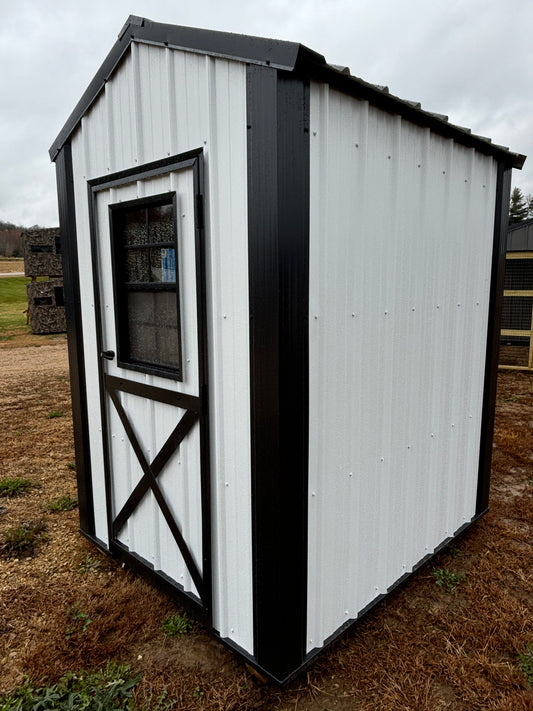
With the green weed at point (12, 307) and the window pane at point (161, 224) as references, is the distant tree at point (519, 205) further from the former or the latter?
the window pane at point (161, 224)

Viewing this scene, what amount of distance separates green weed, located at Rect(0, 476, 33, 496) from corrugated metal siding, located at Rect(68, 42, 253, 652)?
2166 millimetres

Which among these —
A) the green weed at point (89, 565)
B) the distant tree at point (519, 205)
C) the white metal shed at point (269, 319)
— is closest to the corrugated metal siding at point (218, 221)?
the white metal shed at point (269, 319)

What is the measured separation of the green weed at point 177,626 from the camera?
2230 millimetres

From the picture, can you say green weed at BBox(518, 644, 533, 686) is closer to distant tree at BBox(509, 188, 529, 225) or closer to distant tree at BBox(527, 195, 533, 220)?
distant tree at BBox(509, 188, 529, 225)

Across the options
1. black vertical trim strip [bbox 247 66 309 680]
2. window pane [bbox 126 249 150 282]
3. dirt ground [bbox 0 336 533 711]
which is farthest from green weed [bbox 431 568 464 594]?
window pane [bbox 126 249 150 282]

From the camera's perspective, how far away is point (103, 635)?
223 cm

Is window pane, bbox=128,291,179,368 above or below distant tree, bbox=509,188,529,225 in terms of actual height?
below

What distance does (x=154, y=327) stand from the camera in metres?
2.32

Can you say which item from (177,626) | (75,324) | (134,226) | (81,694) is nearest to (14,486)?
(75,324)

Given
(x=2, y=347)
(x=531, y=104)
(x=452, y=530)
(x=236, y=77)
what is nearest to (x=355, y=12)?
(x=236, y=77)

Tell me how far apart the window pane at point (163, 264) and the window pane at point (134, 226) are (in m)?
0.11

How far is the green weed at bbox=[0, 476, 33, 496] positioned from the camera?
3.79 m

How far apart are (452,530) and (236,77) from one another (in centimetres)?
273

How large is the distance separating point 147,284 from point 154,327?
8.4 inches
